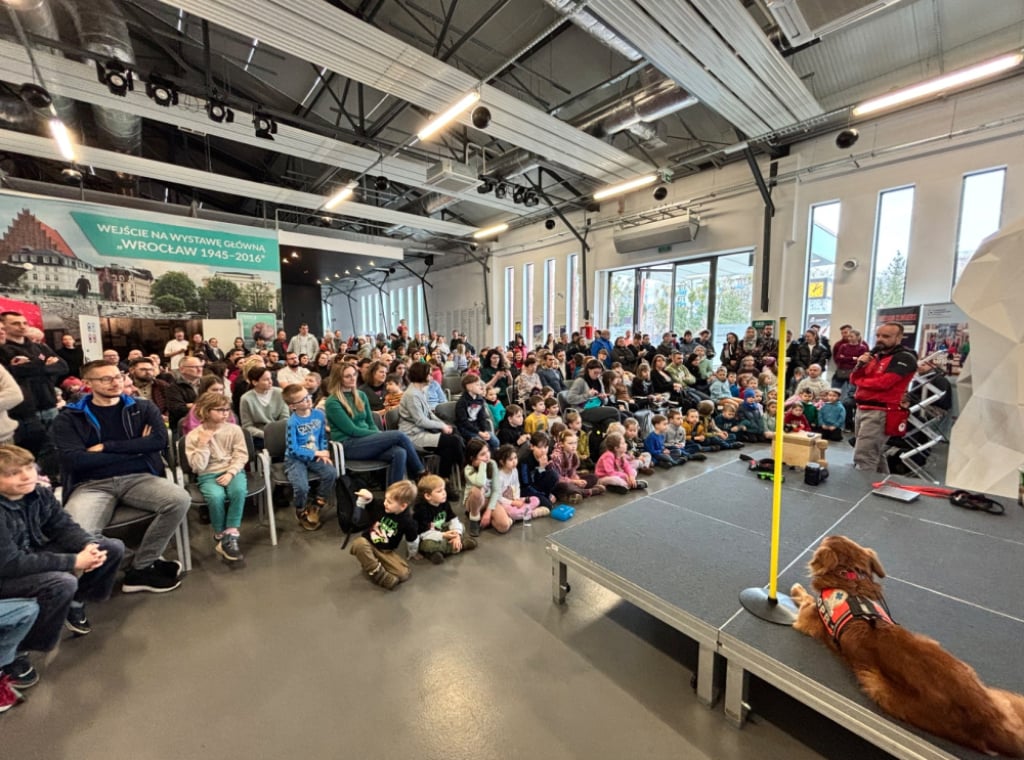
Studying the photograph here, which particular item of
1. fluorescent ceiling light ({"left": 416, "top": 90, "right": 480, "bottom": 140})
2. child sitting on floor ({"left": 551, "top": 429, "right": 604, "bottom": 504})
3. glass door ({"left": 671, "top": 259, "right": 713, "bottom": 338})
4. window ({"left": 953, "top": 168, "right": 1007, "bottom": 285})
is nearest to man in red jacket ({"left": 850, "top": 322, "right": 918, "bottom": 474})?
child sitting on floor ({"left": 551, "top": 429, "right": 604, "bottom": 504})

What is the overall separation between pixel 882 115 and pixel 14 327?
1043cm

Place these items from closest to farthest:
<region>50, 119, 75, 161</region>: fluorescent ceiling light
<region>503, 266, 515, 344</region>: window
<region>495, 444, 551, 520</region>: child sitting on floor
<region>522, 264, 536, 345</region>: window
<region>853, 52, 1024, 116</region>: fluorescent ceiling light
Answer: <region>495, 444, 551, 520</region>: child sitting on floor, <region>853, 52, 1024, 116</region>: fluorescent ceiling light, <region>50, 119, 75, 161</region>: fluorescent ceiling light, <region>522, 264, 536, 345</region>: window, <region>503, 266, 515, 344</region>: window

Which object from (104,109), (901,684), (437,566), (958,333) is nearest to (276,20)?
(104,109)

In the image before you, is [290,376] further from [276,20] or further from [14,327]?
[276,20]

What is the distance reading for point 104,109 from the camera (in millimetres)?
5594

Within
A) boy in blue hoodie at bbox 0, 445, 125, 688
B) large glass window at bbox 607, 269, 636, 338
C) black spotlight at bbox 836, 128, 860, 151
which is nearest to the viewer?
boy in blue hoodie at bbox 0, 445, 125, 688

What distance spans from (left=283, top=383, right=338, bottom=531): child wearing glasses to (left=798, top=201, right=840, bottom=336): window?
773cm

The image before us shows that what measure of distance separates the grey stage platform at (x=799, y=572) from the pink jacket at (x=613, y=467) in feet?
3.49

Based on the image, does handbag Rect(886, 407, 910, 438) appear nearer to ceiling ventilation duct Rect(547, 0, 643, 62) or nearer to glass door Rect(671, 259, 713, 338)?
ceiling ventilation duct Rect(547, 0, 643, 62)

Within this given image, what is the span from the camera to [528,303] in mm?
12203

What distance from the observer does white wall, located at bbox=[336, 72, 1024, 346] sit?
5.21 metres

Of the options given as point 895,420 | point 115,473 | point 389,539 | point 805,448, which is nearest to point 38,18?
point 115,473

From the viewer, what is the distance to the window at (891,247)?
19.9 ft

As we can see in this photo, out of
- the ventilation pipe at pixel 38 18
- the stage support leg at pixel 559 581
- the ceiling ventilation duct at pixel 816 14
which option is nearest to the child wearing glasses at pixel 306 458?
the stage support leg at pixel 559 581
